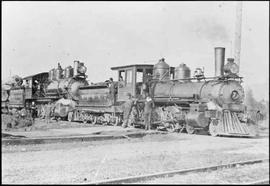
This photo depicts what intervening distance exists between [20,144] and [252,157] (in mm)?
5565

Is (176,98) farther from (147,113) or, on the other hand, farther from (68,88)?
(68,88)

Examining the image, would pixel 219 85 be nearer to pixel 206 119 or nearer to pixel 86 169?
pixel 206 119

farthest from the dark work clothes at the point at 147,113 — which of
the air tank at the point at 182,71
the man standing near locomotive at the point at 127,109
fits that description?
the air tank at the point at 182,71

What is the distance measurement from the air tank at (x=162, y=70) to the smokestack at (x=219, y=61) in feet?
8.02

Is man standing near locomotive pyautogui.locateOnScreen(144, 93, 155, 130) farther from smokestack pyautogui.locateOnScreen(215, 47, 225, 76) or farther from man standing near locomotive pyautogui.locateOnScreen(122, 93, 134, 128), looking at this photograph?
smokestack pyautogui.locateOnScreen(215, 47, 225, 76)

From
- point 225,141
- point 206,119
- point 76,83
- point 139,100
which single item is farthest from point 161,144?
point 76,83

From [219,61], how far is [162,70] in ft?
8.76

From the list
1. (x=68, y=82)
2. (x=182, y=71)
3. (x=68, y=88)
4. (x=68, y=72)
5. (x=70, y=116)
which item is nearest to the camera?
(x=182, y=71)

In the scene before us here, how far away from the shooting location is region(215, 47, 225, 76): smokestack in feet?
46.6

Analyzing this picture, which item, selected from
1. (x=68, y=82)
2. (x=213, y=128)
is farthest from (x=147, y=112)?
(x=68, y=82)

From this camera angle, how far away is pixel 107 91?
17859 mm

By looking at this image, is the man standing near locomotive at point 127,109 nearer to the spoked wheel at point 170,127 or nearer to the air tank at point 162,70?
the air tank at point 162,70

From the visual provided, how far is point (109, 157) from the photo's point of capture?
7816mm

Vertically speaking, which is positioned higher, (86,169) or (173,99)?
(173,99)
